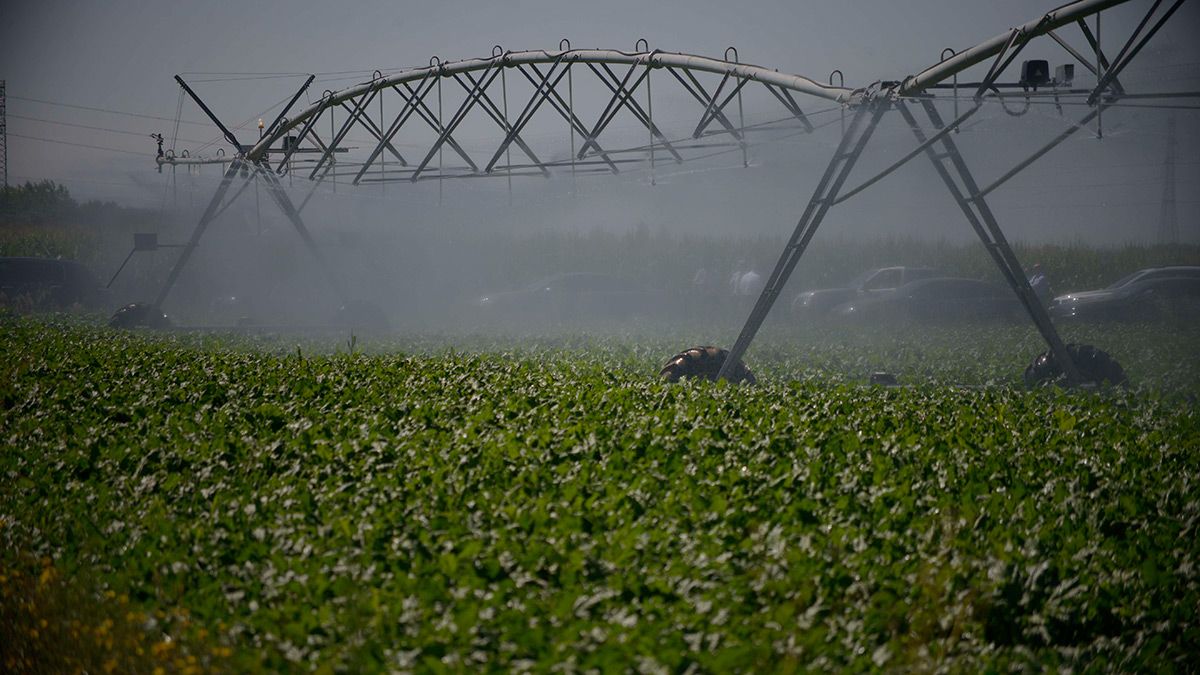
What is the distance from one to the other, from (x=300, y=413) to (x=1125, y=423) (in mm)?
6544

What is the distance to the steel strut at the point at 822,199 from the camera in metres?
14.2

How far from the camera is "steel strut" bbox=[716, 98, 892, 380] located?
46.6 feet

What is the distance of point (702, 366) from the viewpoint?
1430 cm

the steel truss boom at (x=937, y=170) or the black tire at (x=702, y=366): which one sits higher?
the steel truss boom at (x=937, y=170)

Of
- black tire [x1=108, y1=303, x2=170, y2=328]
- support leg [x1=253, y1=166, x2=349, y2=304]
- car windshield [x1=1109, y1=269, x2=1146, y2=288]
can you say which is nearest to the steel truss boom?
car windshield [x1=1109, y1=269, x2=1146, y2=288]

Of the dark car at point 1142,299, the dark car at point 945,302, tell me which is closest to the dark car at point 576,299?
the dark car at point 945,302

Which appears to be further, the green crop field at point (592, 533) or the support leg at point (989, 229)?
the support leg at point (989, 229)

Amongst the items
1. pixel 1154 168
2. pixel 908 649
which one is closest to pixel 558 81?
pixel 1154 168

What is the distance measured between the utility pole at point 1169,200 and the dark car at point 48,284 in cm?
2694

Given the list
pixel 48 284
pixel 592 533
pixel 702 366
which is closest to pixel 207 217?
pixel 48 284

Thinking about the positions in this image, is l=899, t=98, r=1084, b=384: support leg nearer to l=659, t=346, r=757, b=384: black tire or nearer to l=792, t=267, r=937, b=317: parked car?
l=659, t=346, r=757, b=384: black tire

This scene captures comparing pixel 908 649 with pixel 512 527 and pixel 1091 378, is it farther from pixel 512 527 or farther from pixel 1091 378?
pixel 1091 378

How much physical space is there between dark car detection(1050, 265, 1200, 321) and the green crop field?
5607mm

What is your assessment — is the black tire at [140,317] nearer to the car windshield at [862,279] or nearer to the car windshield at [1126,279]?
the car windshield at [862,279]
